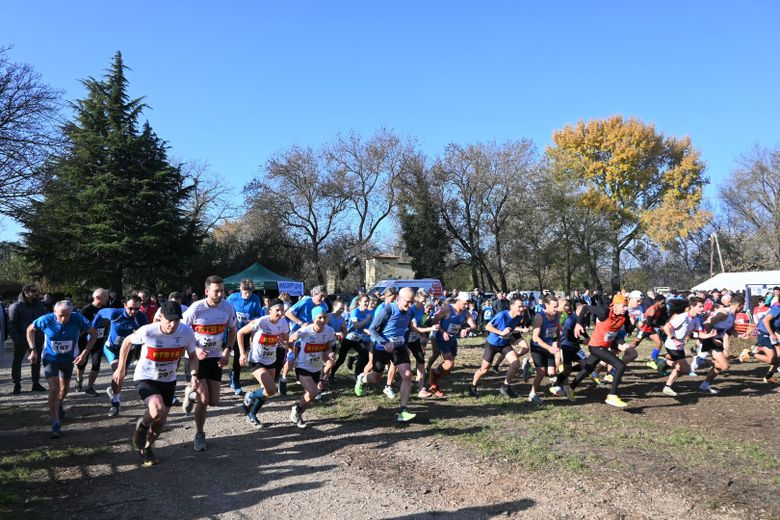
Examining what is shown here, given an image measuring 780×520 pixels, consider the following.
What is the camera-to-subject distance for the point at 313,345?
694 centimetres

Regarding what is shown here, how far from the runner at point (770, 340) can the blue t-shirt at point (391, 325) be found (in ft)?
24.0

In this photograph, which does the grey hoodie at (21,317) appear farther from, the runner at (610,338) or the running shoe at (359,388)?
the runner at (610,338)

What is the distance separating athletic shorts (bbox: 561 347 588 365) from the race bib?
765 cm

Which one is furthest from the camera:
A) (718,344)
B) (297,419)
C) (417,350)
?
(718,344)

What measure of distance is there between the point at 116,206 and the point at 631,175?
35583 mm

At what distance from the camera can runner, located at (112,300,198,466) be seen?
18.0ft

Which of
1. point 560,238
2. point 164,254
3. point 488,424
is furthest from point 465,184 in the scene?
point 488,424

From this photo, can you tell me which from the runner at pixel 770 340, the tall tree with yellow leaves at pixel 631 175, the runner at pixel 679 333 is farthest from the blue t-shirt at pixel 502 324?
the tall tree with yellow leaves at pixel 631 175

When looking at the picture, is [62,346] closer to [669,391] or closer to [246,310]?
[246,310]

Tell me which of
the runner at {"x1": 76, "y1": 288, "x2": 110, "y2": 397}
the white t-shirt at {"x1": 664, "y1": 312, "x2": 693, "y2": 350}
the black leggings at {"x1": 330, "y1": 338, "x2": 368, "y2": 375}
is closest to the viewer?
the runner at {"x1": 76, "y1": 288, "x2": 110, "y2": 397}

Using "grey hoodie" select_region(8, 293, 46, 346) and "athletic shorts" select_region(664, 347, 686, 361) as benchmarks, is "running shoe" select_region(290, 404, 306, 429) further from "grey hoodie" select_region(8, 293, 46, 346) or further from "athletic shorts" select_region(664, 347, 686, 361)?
"athletic shorts" select_region(664, 347, 686, 361)

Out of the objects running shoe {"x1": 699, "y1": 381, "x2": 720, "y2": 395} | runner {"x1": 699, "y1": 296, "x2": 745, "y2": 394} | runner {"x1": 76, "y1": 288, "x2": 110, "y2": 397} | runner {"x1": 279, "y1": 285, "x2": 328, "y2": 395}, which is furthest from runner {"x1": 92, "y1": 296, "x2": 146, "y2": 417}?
runner {"x1": 699, "y1": 296, "x2": 745, "y2": 394}

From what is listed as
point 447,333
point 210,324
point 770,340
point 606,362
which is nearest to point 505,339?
point 447,333

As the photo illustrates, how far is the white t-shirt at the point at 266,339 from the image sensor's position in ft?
23.6
